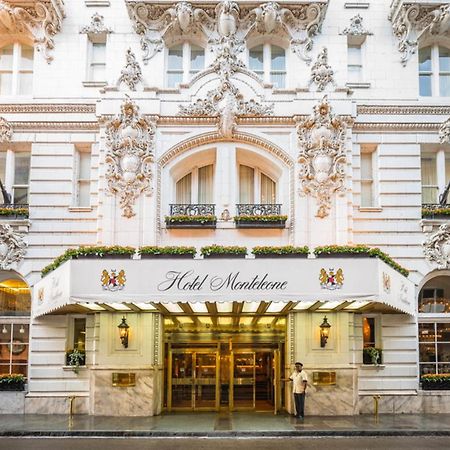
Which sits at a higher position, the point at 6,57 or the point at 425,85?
the point at 6,57

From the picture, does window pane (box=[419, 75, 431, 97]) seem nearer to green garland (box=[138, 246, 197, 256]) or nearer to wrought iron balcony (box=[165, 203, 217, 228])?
wrought iron balcony (box=[165, 203, 217, 228])

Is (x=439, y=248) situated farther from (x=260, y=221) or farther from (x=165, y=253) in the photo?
(x=165, y=253)

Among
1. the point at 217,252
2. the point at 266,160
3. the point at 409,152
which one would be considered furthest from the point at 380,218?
the point at 217,252

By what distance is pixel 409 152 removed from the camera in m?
24.4

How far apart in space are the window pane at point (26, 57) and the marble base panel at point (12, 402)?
1218 centimetres

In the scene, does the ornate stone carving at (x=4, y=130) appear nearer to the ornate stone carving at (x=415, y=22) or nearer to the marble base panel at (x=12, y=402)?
the marble base panel at (x=12, y=402)

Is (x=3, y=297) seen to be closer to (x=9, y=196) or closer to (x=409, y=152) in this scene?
(x=9, y=196)

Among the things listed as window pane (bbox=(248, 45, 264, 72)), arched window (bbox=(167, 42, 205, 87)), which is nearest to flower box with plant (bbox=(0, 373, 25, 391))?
arched window (bbox=(167, 42, 205, 87))

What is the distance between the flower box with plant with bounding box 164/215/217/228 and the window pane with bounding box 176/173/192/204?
1579 millimetres

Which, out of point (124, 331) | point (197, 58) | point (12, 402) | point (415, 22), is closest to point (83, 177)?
point (124, 331)

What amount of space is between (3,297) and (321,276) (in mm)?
12016

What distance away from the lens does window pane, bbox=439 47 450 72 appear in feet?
83.6

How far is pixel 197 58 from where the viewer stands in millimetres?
25328

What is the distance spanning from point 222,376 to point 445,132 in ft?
40.0
